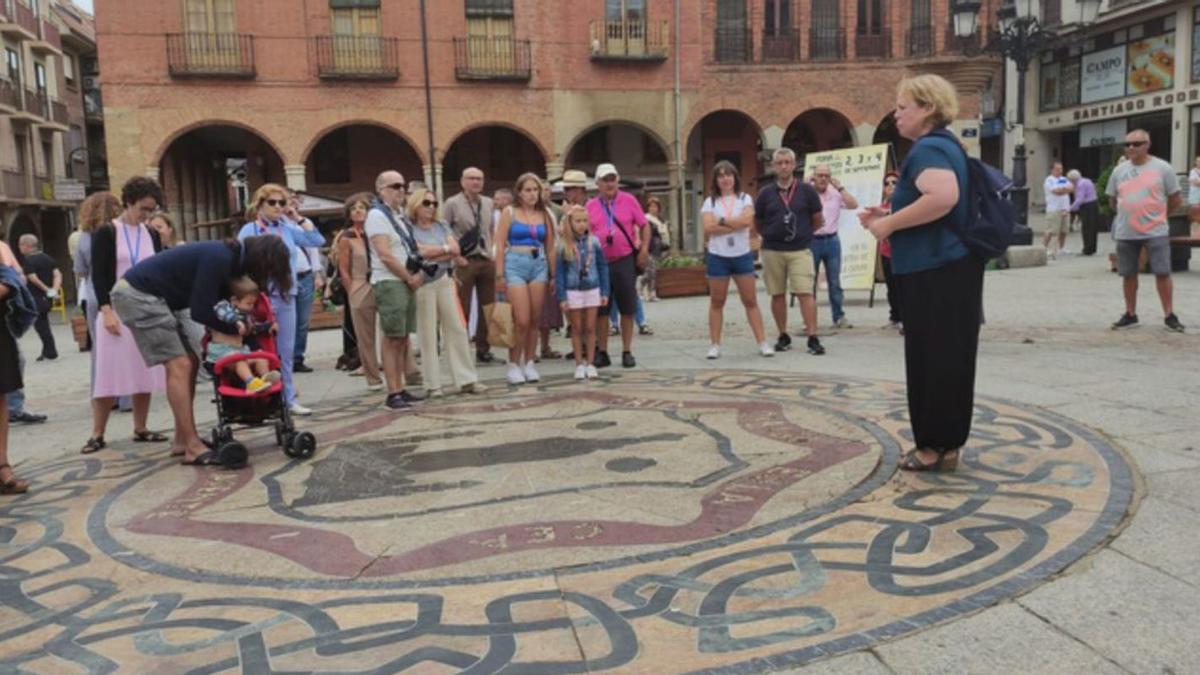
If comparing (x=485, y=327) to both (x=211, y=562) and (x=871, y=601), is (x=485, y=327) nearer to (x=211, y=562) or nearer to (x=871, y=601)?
(x=211, y=562)

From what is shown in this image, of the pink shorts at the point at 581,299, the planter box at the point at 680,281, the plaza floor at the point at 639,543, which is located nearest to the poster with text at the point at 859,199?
the planter box at the point at 680,281

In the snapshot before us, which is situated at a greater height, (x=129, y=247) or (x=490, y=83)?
(x=490, y=83)

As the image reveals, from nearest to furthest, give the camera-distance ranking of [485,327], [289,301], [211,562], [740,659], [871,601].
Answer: [740,659] < [871,601] < [211,562] < [289,301] < [485,327]

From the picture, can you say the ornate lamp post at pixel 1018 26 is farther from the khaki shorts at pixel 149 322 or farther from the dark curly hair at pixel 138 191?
the khaki shorts at pixel 149 322

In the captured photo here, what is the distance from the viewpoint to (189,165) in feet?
86.2

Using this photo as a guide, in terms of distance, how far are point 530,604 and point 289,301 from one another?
4.37 meters

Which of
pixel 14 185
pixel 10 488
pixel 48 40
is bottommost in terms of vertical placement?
pixel 10 488

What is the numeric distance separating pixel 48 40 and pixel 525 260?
1475 inches

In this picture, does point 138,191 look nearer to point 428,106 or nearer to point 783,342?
point 783,342

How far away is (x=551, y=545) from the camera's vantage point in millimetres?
3322

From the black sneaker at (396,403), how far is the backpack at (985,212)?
3.97 m

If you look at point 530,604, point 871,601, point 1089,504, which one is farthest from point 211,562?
point 1089,504

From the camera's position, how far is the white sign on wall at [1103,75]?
28.6m

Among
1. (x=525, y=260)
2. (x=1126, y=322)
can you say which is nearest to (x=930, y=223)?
(x=525, y=260)
